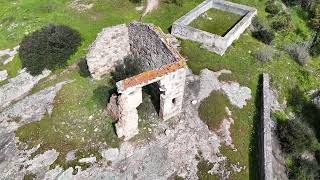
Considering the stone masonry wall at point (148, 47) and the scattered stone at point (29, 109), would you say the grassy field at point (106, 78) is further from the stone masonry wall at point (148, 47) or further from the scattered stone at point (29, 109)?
the stone masonry wall at point (148, 47)

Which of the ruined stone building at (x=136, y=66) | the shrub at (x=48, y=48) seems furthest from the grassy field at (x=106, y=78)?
the ruined stone building at (x=136, y=66)

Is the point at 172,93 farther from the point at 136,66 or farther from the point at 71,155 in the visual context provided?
the point at 71,155

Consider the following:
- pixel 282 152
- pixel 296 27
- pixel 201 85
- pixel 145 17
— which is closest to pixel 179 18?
pixel 145 17

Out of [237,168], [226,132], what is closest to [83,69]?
[226,132]

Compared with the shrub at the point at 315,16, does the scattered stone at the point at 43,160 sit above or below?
above

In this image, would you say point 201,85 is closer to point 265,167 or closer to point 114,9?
point 265,167

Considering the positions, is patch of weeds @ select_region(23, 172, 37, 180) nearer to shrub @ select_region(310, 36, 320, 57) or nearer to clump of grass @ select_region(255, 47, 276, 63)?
clump of grass @ select_region(255, 47, 276, 63)
